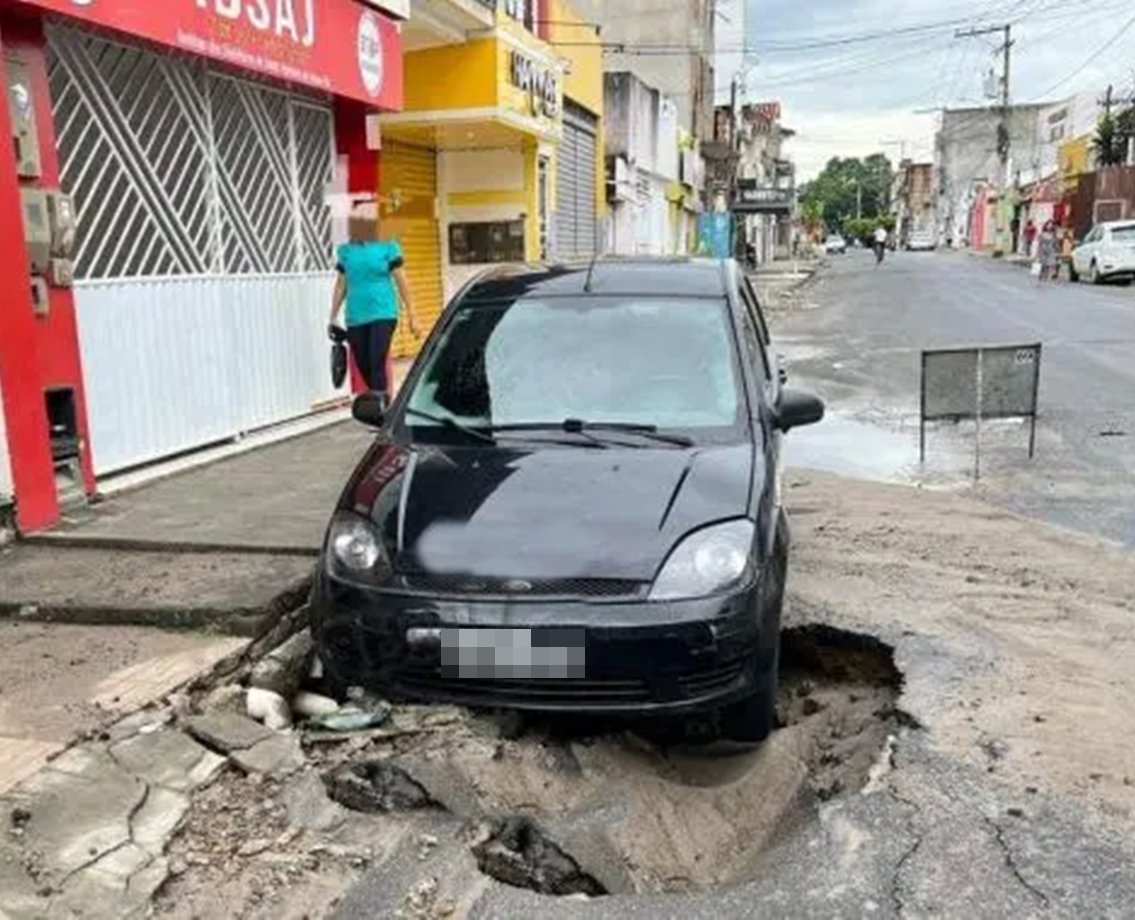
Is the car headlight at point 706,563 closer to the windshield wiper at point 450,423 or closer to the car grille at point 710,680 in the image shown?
the car grille at point 710,680

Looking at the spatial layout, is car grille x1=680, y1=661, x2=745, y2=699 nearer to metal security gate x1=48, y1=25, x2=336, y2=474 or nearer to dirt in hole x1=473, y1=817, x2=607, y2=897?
dirt in hole x1=473, y1=817, x2=607, y2=897

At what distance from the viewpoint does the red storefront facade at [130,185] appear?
5754mm

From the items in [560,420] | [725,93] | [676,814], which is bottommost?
[676,814]

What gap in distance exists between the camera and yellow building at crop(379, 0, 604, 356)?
13.1 meters

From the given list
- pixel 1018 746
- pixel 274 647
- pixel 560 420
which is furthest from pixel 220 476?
pixel 1018 746

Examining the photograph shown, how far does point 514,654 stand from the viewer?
359 centimetres

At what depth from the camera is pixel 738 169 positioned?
187 ft

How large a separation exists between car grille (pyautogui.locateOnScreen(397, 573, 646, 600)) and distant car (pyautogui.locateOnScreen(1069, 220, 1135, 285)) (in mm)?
31630

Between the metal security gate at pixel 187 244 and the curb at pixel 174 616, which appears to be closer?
the curb at pixel 174 616

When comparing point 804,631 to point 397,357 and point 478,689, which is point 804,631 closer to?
point 478,689

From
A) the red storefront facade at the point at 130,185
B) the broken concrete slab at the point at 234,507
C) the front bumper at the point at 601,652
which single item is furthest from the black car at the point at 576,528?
the red storefront facade at the point at 130,185

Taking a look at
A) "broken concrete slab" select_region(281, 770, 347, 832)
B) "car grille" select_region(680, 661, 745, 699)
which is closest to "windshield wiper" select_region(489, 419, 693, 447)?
"car grille" select_region(680, 661, 745, 699)

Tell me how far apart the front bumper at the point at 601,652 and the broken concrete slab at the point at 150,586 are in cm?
118

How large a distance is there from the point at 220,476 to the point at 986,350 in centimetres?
565
